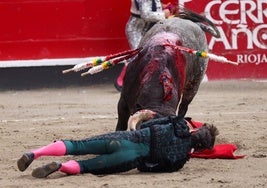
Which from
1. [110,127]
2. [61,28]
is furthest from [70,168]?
[61,28]

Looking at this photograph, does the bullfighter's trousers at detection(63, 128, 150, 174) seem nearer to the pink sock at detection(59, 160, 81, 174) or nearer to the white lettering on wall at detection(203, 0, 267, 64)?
the pink sock at detection(59, 160, 81, 174)

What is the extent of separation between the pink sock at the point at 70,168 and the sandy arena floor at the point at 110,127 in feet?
0.13

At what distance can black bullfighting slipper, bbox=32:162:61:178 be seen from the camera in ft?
15.5

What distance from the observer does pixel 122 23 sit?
9945 millimetres

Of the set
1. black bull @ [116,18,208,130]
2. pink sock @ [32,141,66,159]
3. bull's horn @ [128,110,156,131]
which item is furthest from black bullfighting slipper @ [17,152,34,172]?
black bull @ [116,18,208,130]

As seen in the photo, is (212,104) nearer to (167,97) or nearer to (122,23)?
(122,23)

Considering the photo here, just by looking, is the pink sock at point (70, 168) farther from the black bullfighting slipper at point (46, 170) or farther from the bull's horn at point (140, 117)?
the bull's horn at point (140, 117)

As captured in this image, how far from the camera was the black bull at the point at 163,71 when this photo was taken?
5207mm

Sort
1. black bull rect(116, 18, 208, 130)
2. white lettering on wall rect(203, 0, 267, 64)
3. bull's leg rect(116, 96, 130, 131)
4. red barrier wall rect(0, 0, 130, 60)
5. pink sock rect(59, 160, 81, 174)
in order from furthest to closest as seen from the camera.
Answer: white lettering on wall rect(203, 0, 267, 64)
red barrier wall rect(0, 0, 130, 60)
bull's leg rect(116, 96, 130, 131)
black bull rect(116, 18, 208, 130)
pink sock rect(59, 160, 81, 174)

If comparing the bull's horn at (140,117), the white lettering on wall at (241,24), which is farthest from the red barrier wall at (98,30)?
the bull's horn at (140,117)

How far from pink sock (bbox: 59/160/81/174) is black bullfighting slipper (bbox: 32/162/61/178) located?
0.08 meters

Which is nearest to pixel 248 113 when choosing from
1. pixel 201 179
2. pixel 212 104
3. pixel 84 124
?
pixel 212 104

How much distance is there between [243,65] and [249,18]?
530mm

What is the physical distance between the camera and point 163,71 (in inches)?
210
